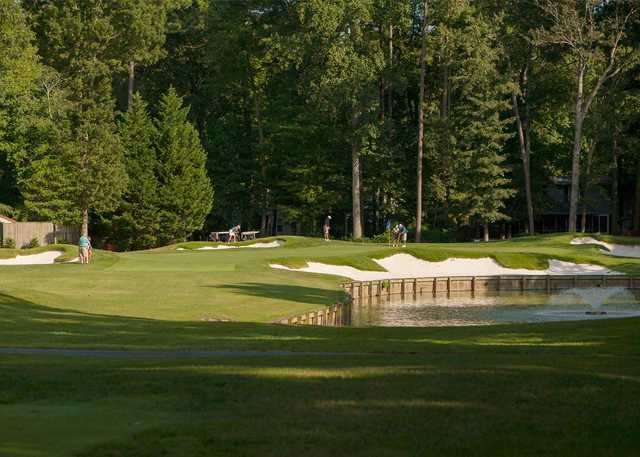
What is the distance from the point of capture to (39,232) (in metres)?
66.9

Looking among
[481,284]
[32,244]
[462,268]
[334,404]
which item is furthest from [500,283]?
[334,404]

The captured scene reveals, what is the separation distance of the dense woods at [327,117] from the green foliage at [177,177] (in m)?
0.15

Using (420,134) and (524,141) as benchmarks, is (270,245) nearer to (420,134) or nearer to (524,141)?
(420,134)

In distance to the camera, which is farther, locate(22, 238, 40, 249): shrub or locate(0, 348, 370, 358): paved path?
locate(22, 238, 40, 249): shrub

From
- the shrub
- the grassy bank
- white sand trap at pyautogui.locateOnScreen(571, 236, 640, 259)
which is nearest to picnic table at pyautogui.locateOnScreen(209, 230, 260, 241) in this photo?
the shrub

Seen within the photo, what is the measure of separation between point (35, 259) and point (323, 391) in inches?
1490

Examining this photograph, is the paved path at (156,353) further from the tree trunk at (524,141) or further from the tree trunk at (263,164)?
the tree trunk at (263,164)

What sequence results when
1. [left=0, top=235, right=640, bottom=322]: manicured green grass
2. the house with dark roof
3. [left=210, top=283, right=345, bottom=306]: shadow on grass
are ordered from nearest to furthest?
[left=0, top=235, right=640, bottom=322]: manicured green grass, [left=210, top=283, right=345, bottom=306]: shadow on grass, the house with dark roof

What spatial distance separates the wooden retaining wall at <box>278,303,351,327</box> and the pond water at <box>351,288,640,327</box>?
509mm

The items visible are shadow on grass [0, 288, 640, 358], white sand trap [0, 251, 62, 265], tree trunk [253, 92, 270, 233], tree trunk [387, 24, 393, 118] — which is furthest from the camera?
tree trunk [253, 92, 270, 233]

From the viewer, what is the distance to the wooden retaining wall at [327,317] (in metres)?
31.6

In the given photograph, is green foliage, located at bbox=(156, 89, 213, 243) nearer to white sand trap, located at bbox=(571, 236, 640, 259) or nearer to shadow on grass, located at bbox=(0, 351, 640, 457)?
white sand trap, located at bbox=(571, 236, 640, 259)

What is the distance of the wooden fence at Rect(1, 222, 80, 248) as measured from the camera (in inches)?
2542

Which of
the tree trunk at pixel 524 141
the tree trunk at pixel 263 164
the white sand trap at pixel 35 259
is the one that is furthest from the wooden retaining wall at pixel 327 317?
the tree trunk at pixel 263 164
